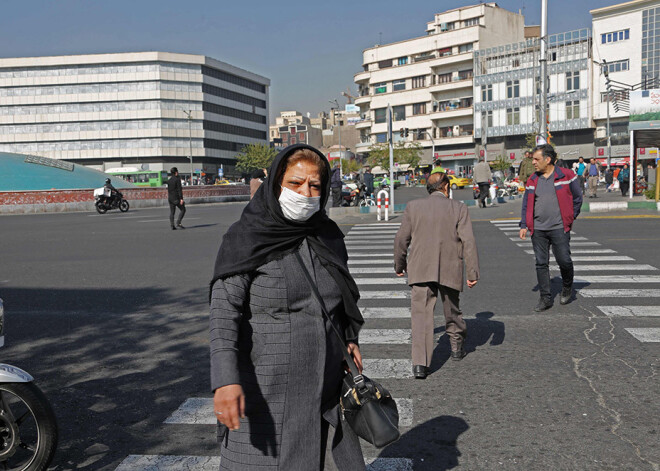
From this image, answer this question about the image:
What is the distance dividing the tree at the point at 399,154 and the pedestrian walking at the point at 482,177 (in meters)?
59.5

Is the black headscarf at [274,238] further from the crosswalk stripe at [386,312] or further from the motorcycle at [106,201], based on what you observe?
the motorcycle at [106,201]

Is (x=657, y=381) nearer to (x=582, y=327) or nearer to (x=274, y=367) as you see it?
(x=582, y=327)

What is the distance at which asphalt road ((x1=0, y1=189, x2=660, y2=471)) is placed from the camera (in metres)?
4.23

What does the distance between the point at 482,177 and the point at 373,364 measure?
66.6 ft

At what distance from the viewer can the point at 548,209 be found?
8.09 meters

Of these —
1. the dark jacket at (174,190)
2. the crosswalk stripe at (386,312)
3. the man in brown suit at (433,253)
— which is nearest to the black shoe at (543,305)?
the crosswalk stripe at (386,312)

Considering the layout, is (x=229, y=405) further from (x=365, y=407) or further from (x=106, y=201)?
(x=106, y=201)

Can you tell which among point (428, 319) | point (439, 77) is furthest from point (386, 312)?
point (439, 77)

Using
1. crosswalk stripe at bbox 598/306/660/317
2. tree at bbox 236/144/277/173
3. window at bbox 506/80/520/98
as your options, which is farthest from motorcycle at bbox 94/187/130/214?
tree at bbox 236/144/277/173

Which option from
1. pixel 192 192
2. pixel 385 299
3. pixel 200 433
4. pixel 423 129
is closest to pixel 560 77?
pixel 423 129

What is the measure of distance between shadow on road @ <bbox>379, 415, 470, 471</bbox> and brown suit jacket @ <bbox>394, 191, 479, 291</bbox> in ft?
4.94

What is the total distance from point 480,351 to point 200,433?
120 inches

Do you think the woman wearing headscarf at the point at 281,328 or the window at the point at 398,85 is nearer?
the woman wearing headscarf at the point at 281,328

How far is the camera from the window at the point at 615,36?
241 feet
